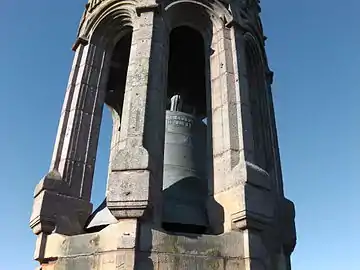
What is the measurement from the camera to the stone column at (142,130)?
572cm

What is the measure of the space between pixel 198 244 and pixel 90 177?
257 cm

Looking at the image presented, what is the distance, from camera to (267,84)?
31.1 feet

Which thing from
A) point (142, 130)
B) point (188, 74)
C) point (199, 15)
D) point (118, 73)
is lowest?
point (142, 130)

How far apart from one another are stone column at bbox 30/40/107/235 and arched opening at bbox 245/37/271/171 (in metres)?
3.03

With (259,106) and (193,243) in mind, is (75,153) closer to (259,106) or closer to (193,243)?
(193,243)

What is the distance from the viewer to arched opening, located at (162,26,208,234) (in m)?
6.61

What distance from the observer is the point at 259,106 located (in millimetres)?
8766

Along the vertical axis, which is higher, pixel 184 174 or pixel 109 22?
pixel 109 22

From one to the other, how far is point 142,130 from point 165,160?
1545mm

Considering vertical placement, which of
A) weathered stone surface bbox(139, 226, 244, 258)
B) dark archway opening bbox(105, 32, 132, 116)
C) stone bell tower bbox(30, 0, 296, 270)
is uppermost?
dark archway opening bbox(105, 32, 132, 116)

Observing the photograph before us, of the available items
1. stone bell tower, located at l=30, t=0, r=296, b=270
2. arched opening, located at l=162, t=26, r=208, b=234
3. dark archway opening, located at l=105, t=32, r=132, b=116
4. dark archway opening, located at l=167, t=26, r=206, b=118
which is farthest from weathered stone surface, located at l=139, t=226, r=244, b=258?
dark archway opening, located at l=105, t=32, r=132, b=116

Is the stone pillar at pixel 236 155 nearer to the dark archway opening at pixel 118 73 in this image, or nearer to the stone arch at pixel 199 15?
the stone arch at pixel 199 15

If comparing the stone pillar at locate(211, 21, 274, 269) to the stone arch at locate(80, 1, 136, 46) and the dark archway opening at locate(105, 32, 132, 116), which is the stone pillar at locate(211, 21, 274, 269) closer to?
the stone arch at locate(80, 1, 136, 46)

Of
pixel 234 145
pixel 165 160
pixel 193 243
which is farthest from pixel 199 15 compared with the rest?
pixel 193 243
